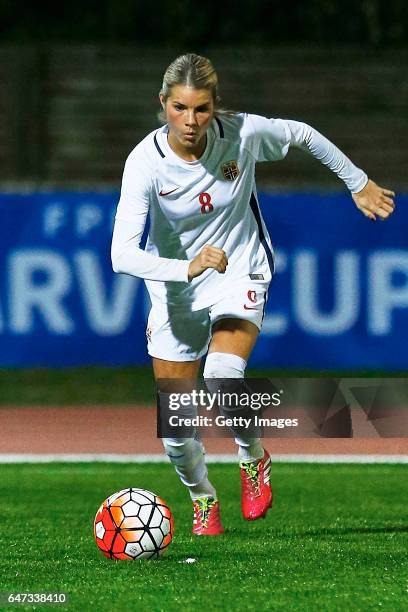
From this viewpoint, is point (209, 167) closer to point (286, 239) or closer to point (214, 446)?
point (214, 446)

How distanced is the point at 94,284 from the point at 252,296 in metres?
6.39

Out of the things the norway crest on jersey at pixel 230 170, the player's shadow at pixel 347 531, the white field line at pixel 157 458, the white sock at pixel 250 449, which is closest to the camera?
the norway crest on jersey at pixel 230 170

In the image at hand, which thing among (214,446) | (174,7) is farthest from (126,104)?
(214,446)

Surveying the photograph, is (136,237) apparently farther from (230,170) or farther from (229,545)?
(229,545)

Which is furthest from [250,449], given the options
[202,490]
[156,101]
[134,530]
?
[156,101]

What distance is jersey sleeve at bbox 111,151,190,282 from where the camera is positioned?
23.9ft

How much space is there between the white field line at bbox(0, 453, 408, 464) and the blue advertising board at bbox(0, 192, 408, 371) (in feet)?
8.81

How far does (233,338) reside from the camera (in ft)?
25.7

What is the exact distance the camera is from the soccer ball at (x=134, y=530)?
726cm

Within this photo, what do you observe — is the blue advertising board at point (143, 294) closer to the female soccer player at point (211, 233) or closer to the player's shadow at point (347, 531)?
the player's shadow at point (347, 531)

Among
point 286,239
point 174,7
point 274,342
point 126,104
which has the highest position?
point 174,7

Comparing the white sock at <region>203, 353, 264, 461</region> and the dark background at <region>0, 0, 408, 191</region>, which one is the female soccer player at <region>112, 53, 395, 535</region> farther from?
the dark background at <region>0, 0, 408, 191</region>

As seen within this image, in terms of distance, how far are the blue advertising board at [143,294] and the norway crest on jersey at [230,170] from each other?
627cm

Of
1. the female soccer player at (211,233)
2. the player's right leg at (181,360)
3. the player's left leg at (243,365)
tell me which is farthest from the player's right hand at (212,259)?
the player's right leg at (181,360)
